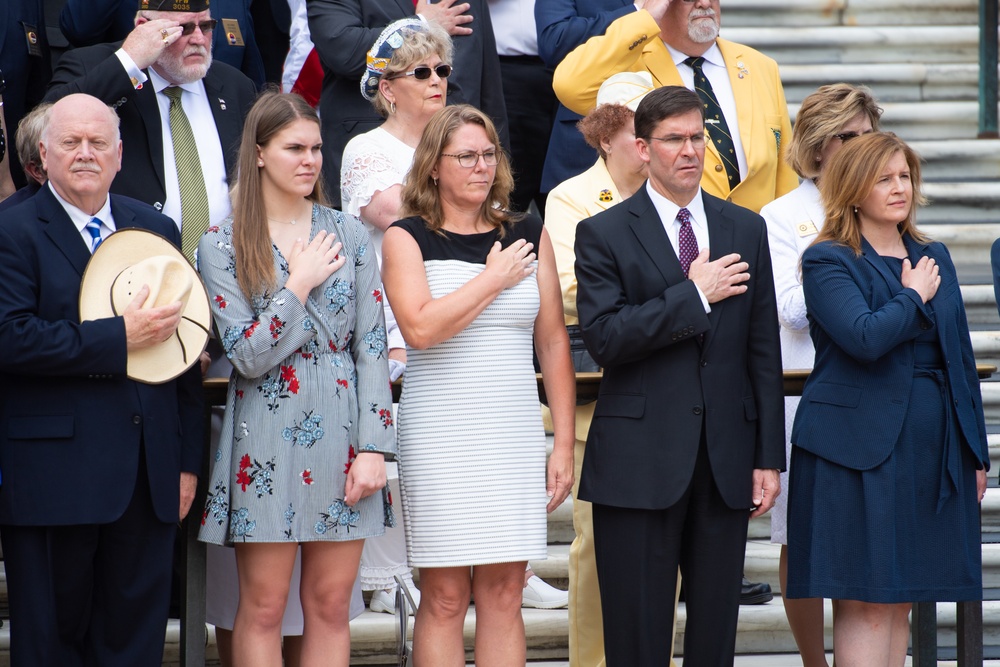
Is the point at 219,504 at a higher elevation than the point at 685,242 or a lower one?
lower

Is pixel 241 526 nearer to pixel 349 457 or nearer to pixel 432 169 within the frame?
pixel 349 457

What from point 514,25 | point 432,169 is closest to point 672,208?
point 432,169

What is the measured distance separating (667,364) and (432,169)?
2.97 ft

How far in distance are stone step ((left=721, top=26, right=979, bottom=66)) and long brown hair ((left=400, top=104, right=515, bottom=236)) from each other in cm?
417

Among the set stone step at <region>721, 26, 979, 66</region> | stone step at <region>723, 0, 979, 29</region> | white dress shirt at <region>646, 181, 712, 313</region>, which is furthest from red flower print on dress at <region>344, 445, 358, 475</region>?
stone step at <region>723, 0, 979, 29</region>

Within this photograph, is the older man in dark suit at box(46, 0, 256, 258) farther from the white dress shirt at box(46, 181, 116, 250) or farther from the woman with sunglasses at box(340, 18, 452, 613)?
the white dress shirt at box(46, 181, 116, 250)

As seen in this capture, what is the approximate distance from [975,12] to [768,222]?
4216mm

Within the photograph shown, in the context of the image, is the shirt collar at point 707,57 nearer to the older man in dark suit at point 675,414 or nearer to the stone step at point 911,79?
the older man in dark suit at point 675,414

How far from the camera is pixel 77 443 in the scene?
3.60m

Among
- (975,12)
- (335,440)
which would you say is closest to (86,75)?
(335,440)

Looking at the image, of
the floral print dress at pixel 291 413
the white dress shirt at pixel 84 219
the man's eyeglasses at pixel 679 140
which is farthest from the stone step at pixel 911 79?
the white dress shirt at pixel 84 219

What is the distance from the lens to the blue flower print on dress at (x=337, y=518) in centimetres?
368

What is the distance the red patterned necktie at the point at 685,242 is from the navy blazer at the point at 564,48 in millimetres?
1987

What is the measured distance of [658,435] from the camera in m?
3.84
